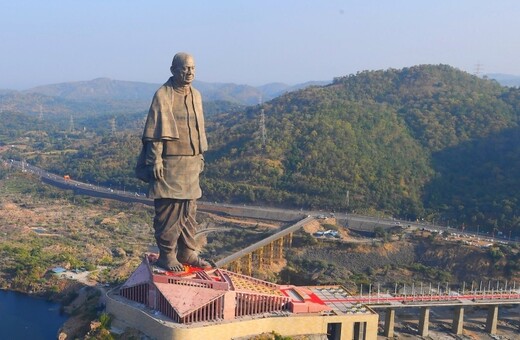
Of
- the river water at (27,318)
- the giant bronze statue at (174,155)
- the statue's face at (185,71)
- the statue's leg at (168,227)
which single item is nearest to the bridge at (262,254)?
the river water at (27,318)

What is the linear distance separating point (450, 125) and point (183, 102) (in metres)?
54.2

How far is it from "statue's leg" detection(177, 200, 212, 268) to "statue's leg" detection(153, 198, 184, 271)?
0.30 metres

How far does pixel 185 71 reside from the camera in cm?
2497

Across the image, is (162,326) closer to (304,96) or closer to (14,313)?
(14,313)

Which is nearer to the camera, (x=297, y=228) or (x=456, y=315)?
(x=456, y=315)

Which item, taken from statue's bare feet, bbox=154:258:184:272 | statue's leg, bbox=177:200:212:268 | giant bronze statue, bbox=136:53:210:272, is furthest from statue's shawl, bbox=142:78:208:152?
statue's bare feet, bbox=154:258:184:272

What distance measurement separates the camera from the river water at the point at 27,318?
33.5m

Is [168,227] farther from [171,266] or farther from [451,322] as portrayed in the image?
[451,322]

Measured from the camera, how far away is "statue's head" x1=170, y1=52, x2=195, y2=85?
2491cm

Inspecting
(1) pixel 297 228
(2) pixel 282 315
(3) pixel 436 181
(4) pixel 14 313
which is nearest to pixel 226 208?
(1) pixel 297 228

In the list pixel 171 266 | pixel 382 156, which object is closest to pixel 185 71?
pixel 171 266

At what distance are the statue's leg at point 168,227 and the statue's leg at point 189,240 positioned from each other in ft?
0.99

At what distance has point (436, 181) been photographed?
6353 cm

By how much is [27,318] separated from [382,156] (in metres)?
44.0
